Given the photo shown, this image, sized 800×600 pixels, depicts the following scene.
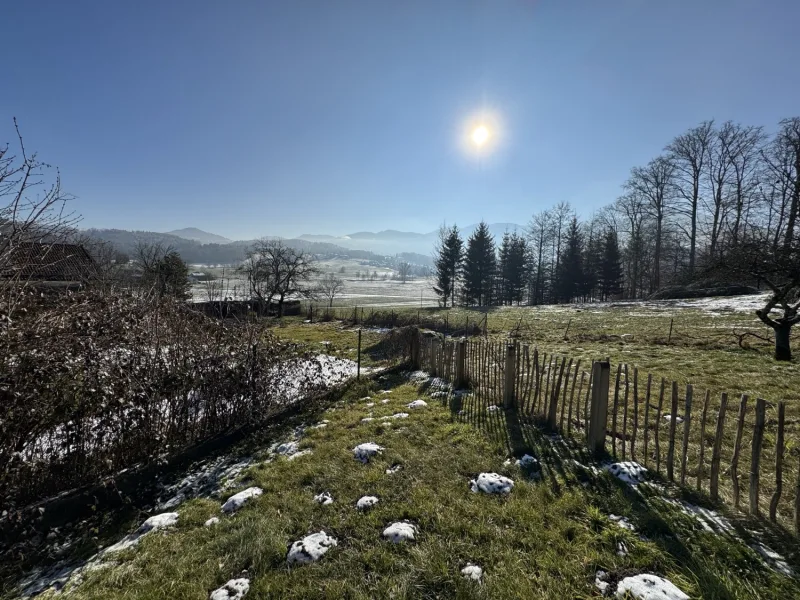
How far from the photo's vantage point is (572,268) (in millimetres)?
35469

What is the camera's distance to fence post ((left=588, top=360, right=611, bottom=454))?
4090 mm

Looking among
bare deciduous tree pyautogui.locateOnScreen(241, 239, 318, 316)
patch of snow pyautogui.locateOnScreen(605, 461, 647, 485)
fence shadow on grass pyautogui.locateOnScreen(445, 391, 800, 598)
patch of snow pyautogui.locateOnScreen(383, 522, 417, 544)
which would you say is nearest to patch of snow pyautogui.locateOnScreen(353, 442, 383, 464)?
patch of snow pyautogui.locateOnScreen(383, 522, 417, 544)

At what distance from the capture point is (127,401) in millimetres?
3971

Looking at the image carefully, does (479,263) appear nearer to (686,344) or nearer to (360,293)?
(686,344)

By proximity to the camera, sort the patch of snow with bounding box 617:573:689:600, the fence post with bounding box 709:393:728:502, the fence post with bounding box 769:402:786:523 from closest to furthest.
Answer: the patch of snow with bounding box 617:573:689:600
the fence post with bounding box 769:402:786:523
the fence post with bounding box 709:393:728:502

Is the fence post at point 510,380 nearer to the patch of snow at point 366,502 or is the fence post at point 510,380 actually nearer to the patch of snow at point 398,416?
the patch of snow at point 398,416

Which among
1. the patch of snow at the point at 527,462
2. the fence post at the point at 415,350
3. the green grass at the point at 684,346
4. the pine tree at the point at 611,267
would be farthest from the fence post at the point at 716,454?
the pine tree at the point at 611,267

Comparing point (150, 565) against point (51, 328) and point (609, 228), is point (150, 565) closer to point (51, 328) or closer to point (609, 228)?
point (51, 328)

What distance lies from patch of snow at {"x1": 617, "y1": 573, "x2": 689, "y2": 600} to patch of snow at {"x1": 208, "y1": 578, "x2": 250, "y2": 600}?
261cm

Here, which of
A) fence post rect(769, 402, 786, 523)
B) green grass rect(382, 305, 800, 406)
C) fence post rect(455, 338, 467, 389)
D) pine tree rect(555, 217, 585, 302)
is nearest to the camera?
fence post rect(769, 402, 786, 523)

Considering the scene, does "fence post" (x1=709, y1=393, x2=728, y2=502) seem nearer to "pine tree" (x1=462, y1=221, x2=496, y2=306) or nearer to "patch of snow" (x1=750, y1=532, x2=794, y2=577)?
"patch of snow" (x1=750, y1=532, x2=794, y2=577)

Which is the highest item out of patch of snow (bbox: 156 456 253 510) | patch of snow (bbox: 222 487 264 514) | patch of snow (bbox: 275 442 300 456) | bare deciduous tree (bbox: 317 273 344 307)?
bare deciduous tree (bbox: 317 273 344 307)

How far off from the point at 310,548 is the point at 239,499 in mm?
1317

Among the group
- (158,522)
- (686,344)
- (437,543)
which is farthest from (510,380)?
(686,344)
